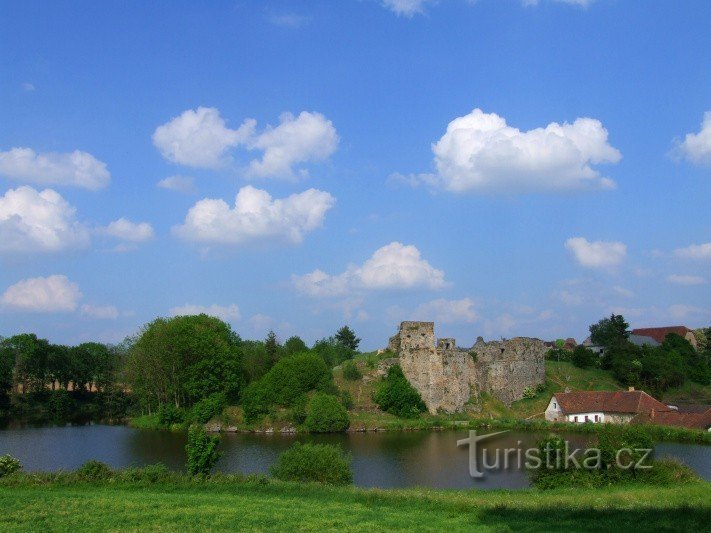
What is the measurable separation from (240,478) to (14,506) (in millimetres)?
7224

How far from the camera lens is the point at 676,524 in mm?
13281

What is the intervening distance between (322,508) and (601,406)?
3906cm

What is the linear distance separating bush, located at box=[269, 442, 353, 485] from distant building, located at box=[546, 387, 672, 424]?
99.4 ft

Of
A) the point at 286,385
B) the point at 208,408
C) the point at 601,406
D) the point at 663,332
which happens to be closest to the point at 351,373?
the point at 286,385

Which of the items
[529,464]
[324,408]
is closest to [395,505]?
[529,464]

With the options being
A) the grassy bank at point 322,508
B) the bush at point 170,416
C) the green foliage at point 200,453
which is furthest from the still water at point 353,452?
the grassy bank at point 322,508

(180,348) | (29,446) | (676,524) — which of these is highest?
(180,348)

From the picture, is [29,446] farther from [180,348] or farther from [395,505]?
[395,505]

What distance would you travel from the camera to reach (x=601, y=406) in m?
49.7

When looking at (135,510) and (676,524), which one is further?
(135,510)

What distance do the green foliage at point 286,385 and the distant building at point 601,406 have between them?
19183 millimetres

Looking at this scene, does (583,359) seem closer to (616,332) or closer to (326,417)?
(616,332)

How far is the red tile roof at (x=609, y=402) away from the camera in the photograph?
156ft

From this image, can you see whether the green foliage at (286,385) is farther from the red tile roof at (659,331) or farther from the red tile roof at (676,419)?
the red tile roof at (659,331)
